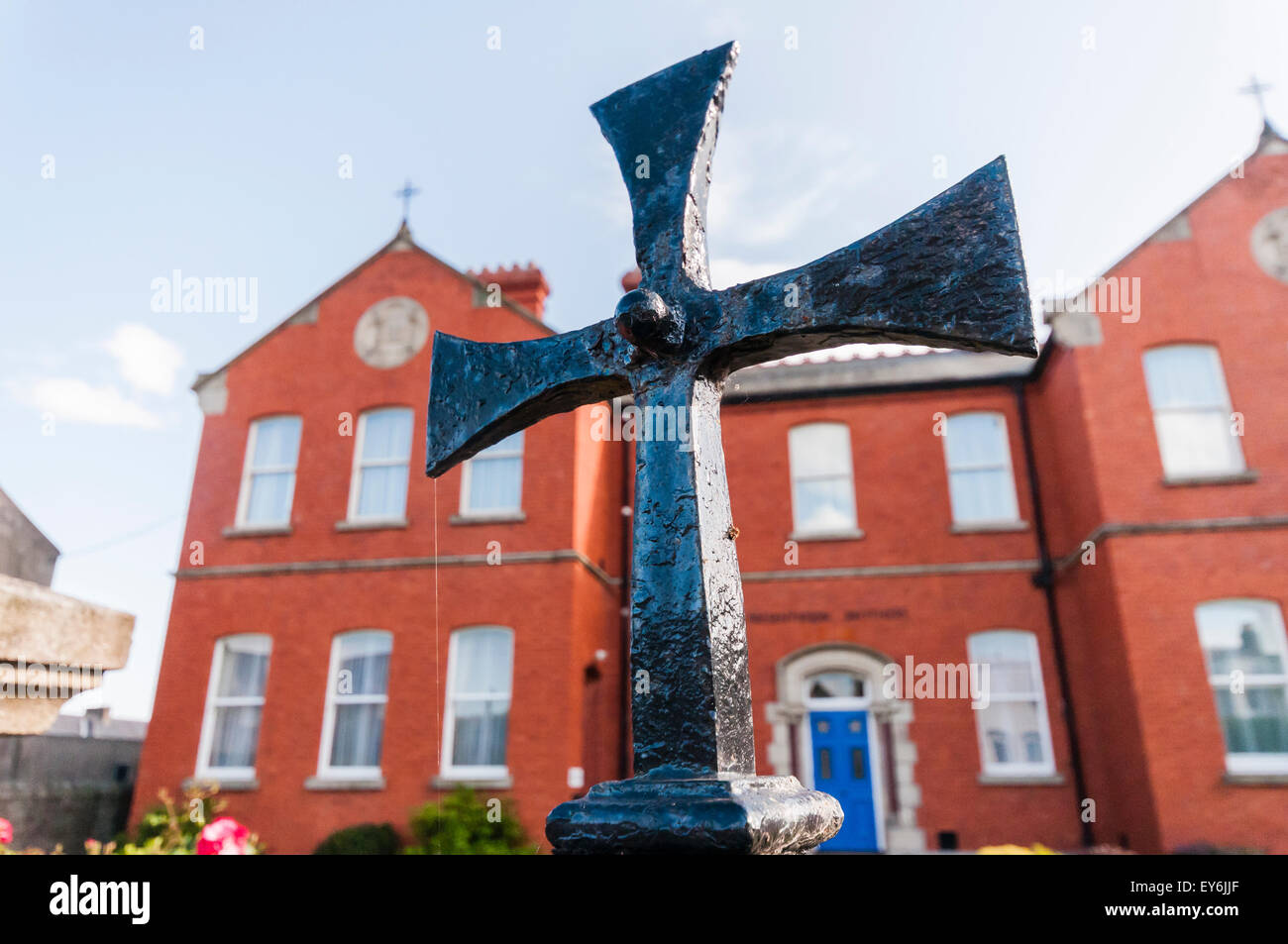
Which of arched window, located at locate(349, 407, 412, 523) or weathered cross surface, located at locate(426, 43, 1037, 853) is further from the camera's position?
arched window, located at locate(349, 407, 412, 523)

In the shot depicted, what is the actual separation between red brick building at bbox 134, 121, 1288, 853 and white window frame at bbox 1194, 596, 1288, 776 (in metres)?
0.04

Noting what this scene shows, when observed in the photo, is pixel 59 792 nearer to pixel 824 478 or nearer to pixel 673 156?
pixel 824 478

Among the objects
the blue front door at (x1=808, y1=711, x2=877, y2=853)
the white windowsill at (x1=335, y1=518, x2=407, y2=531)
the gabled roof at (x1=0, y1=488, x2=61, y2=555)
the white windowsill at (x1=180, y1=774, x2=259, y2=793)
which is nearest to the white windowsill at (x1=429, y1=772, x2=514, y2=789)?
the white windowsill at (x1=180, y1=774, x2=259, y2=793)

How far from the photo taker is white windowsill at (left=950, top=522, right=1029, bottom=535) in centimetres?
1415

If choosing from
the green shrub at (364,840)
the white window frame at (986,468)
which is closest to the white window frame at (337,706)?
the green shrub at (364,840)

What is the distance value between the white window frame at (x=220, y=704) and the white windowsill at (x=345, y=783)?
116cm

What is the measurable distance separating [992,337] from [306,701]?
13465 mm

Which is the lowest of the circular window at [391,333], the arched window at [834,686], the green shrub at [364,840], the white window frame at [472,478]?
the green shrub at [364,840]

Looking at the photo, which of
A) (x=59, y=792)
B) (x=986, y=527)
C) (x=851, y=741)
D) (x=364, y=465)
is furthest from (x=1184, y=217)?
(x=59, y=792)

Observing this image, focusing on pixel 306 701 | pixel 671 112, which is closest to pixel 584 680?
pixel 306 701

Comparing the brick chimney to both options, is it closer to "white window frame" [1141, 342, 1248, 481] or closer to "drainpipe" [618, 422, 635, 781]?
"drainpipe" [618, 422, 635, 781]

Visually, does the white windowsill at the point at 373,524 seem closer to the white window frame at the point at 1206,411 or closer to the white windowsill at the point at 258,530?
the white windowsill at the point at 258,530

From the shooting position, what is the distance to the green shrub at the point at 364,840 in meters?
11.5

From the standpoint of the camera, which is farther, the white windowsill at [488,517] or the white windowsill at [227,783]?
the white windowsill at [488,517]
